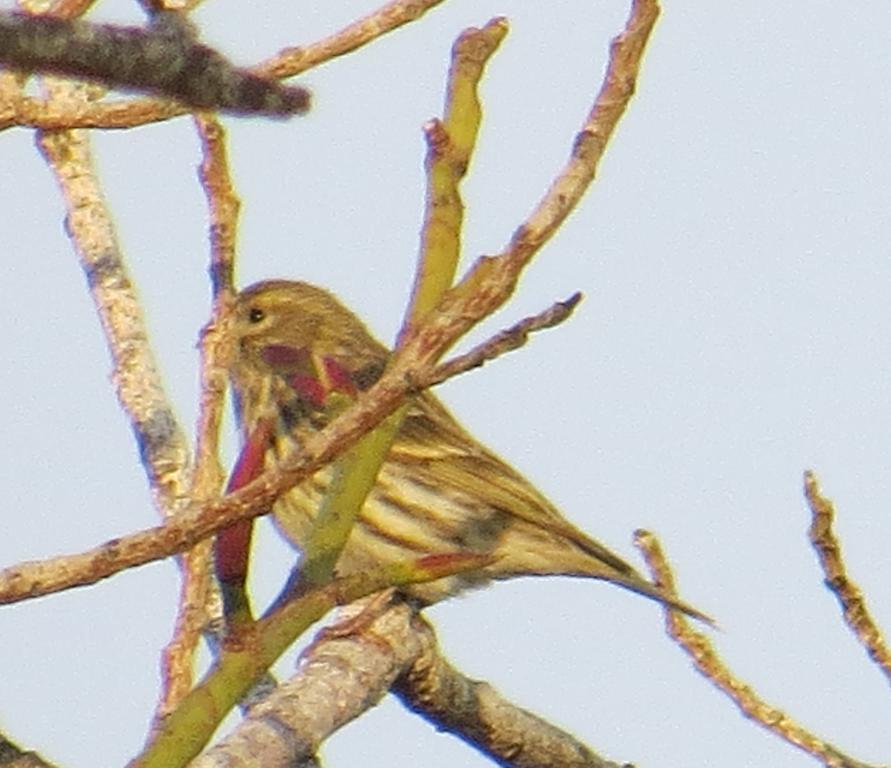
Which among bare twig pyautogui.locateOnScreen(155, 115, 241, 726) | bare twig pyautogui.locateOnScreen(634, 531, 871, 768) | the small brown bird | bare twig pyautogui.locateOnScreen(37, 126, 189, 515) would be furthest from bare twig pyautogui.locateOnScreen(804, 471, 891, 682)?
the small brown bird

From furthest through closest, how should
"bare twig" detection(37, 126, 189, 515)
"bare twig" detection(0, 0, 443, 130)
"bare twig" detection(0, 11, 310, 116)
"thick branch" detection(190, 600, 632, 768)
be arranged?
1. "bare twig" detection(37, 126, 189, 515)
2. "bare twig" detection(0, 0, 443, 130)
3. "thick branch" detection(190, 600, 632, 768)
4. "bare twig" detection(0, 11, 310, 116)

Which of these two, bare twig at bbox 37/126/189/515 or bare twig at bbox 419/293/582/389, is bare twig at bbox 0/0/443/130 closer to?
bare twig at bbox 37/126/189/515

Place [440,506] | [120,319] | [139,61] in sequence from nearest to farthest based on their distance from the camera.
Result: 1. [139,61]
2. [120,319]
3. [440,506]

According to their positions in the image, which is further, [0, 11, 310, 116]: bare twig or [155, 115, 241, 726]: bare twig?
[155, 115, 241, 726]: bare twig

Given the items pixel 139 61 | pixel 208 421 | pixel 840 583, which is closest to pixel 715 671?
pixel 840 583

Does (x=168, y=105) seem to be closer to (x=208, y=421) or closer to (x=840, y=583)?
(x=208, y=421)

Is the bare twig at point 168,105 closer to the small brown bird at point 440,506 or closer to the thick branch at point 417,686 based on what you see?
the thick branch at point 417,686

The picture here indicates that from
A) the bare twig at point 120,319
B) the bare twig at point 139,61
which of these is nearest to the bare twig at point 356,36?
the bare twig at point 120,319
